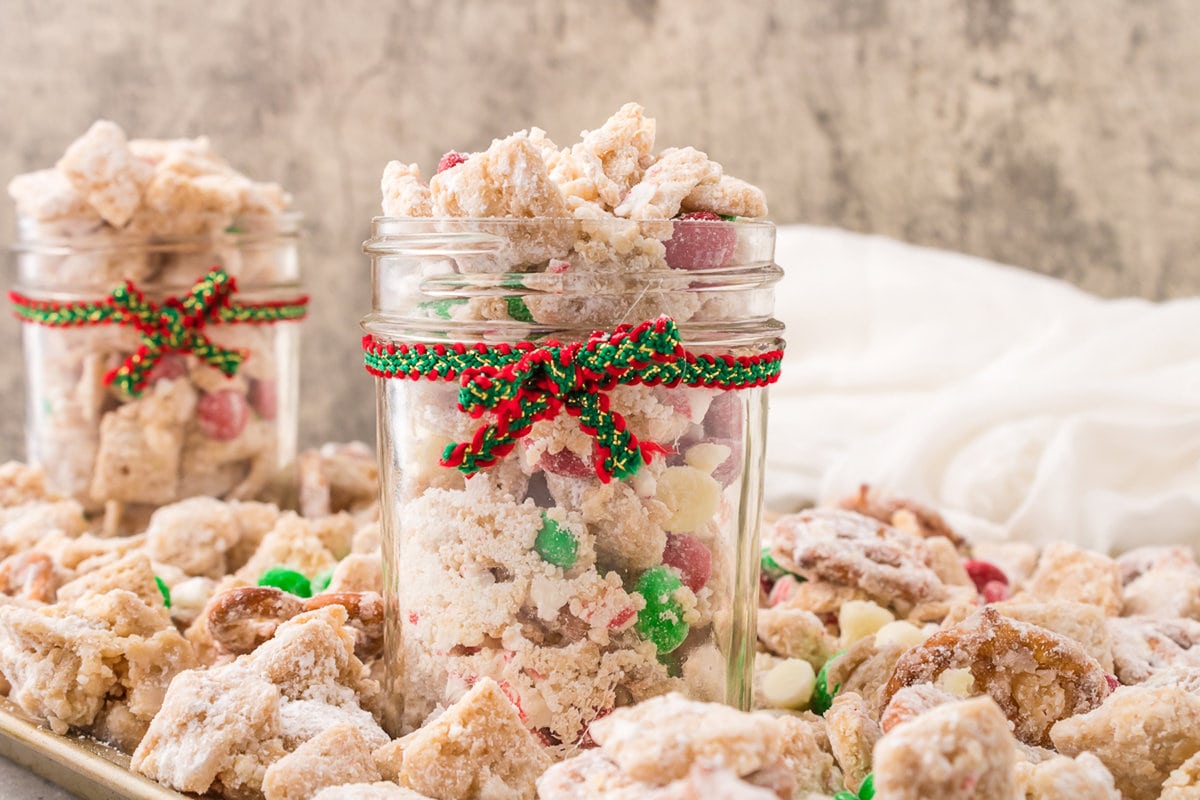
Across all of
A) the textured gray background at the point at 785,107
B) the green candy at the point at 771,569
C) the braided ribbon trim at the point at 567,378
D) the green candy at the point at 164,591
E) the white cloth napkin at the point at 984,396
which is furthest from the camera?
the textured gray background at the point at 785,107

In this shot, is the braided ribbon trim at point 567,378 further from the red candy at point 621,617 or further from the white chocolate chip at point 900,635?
the white chocolate chip at point 900,635

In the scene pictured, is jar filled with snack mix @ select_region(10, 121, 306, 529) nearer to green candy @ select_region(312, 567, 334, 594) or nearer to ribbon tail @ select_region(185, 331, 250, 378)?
ribbon tail @ select_region(185, 331, 250, 378)

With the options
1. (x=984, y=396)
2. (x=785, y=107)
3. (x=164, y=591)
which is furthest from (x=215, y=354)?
(x=785, y=107)

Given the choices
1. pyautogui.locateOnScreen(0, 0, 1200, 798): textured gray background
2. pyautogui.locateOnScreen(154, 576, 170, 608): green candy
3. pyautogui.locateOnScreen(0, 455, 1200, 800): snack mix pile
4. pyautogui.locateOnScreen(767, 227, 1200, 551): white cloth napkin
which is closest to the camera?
pyautogui.locateOnScreen(0, 455, 1200, 800): snack mix pile

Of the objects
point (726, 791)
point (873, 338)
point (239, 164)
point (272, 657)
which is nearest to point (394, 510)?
point (272, 657)

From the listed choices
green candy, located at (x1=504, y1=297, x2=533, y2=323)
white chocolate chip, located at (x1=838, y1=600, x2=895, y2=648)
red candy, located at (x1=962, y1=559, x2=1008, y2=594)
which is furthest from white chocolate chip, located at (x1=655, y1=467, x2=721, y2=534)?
red candy, located at (x1=962, y1=559, x2=1008, y2=594)

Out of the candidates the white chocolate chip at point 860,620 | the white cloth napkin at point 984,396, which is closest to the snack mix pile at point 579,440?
the white chocolate chip at point 860,620
